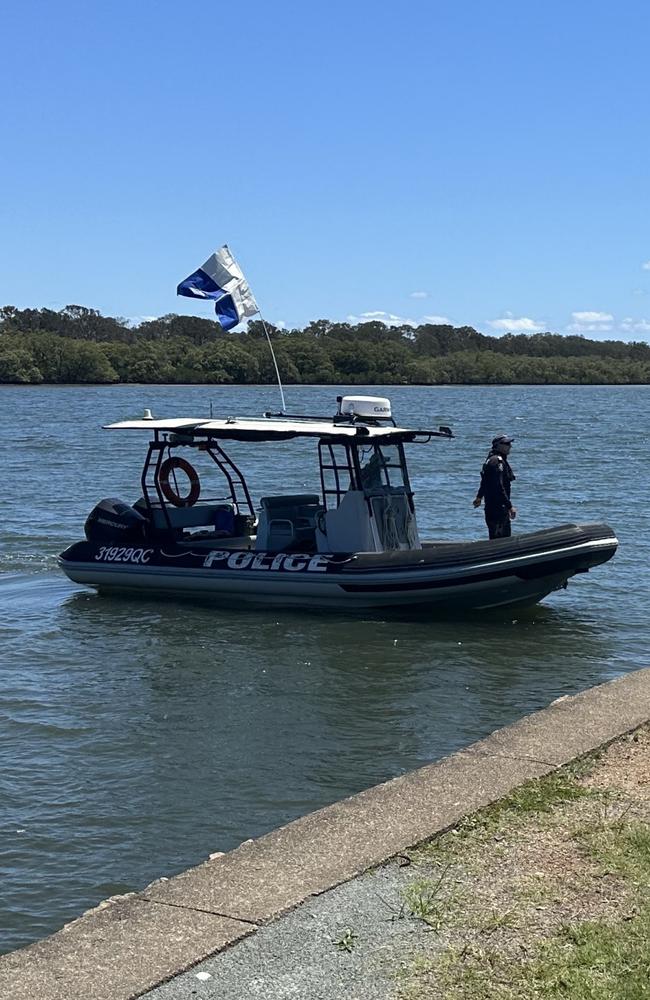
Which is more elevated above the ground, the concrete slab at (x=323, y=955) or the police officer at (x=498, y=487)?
the police officer at (x=498, y=487)

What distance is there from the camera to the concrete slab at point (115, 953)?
13.8 ft

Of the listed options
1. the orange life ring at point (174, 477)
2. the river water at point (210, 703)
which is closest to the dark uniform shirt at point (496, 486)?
the river water at point (210, 703)

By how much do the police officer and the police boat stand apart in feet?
2.91

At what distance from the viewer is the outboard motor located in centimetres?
1552

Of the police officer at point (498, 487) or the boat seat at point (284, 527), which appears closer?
the boat seat at point (284, 527)

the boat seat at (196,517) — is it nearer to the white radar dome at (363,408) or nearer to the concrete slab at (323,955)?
the white radar dome at (363,408)

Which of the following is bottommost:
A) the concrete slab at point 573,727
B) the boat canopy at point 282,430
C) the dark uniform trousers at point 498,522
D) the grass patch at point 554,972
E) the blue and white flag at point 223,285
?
the grass patch at point 554,972

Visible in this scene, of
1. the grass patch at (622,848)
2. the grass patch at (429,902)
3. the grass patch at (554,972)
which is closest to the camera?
the grass patch at (554,972)

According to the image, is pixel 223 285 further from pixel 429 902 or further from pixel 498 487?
pixel 429 902

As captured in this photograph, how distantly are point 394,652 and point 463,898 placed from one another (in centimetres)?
789

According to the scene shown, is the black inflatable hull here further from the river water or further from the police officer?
the police officer

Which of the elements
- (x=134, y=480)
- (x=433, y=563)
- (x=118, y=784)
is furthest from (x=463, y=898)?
(x=134, y=480)

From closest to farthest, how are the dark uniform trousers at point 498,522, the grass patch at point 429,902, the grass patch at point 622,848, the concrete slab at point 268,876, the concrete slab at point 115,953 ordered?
the concrete slab at point 115,953, the concrete slab at point 268,876, the grass patch at point 429,902, the grass patch at point 622,848, the dark uniform trousers at point 498,522

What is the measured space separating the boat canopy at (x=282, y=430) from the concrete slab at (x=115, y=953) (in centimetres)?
918
